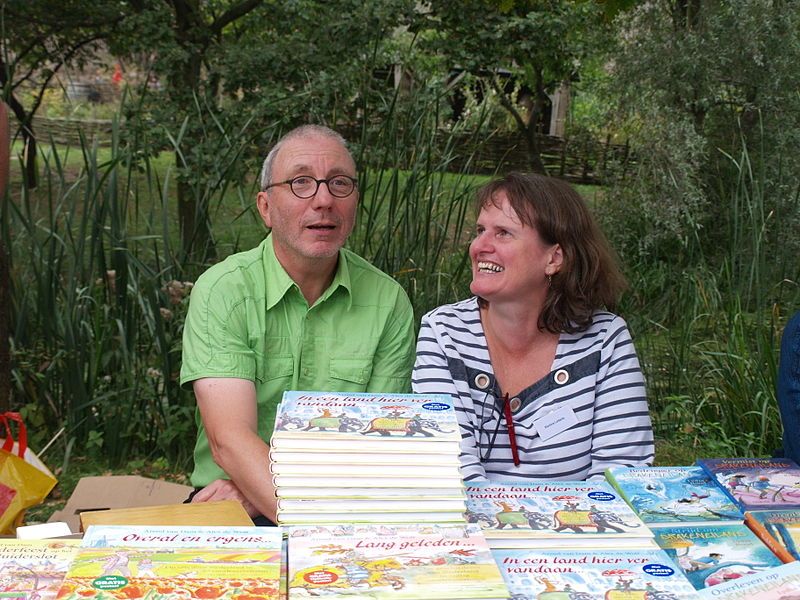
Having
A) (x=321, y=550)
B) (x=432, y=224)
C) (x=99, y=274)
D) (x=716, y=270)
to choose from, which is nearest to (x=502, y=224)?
(x=321, y=550)

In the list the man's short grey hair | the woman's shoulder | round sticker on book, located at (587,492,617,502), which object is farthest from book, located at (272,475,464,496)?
the man's short grey hair

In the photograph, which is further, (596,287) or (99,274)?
(99,274)

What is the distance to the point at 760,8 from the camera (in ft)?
18.9

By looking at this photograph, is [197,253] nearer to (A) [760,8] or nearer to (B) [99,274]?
(B) [99,274]

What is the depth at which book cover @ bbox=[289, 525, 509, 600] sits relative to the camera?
124cm

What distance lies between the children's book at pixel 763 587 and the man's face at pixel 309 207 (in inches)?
53.3

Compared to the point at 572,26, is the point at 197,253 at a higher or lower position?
lower

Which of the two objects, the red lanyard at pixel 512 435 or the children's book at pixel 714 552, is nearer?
the children's book at pixel 714 552

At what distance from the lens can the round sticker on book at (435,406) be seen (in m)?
1.63

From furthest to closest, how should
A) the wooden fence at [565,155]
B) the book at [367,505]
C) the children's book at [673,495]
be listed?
the wooden fence at [565,155]
the children's book at [673,495]
the book at [367,505]

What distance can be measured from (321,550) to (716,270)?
4305 millimetres

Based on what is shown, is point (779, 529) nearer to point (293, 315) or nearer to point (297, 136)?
point (293, 315)

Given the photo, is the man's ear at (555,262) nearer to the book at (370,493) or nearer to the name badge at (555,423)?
the name badge at (555,423)

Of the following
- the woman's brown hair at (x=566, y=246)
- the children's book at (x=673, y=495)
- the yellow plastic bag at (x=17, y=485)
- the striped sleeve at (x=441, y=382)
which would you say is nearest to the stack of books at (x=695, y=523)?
the children's book at (x=673, y=495)
